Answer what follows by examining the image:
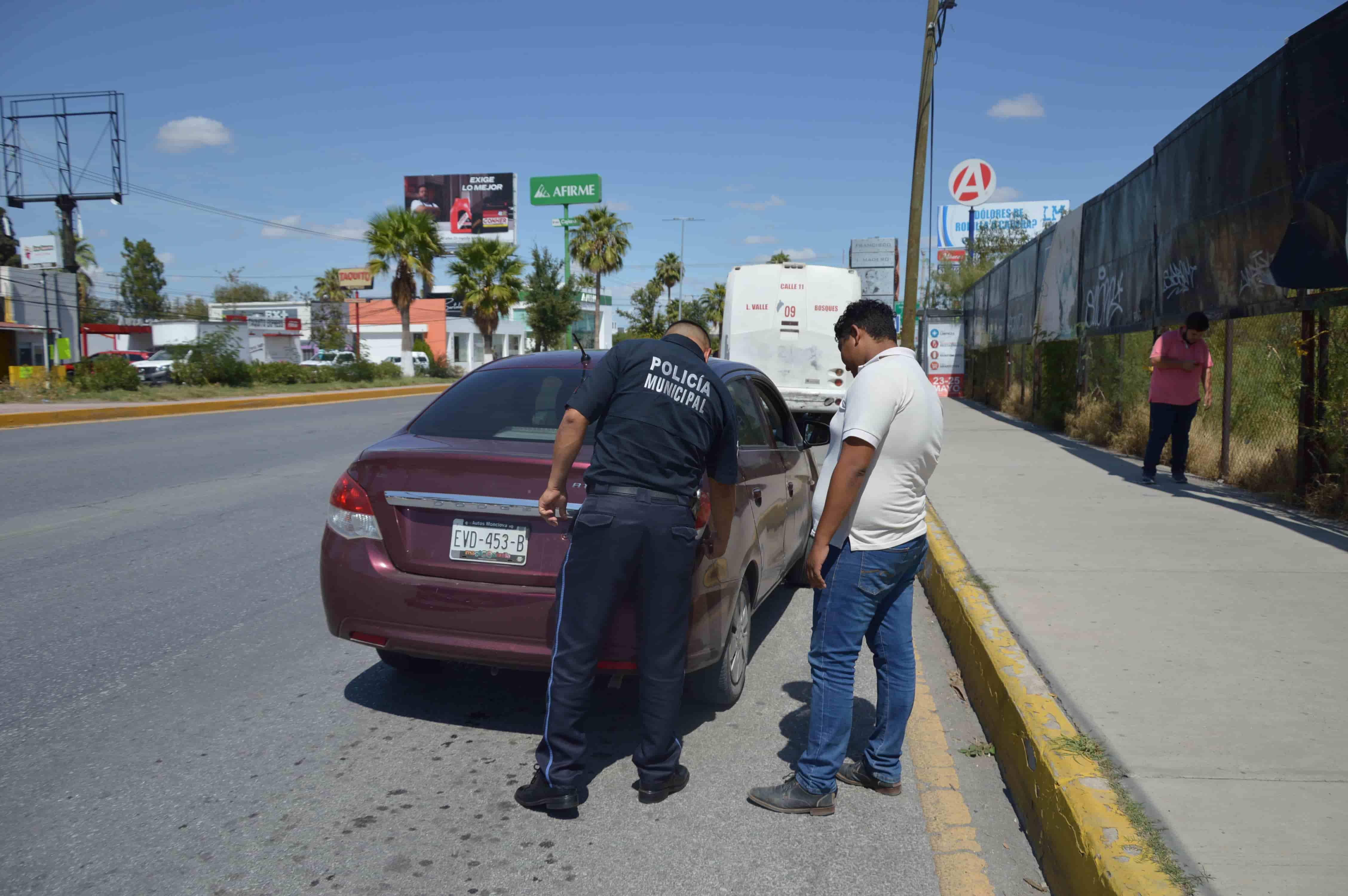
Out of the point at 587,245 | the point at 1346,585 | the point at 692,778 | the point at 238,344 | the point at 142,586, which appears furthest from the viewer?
the point at 587,245

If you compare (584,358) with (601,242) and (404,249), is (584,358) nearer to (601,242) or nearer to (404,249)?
(404,249)

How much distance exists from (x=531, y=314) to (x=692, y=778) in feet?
163

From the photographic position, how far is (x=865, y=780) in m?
3.77

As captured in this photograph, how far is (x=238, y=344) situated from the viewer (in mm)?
30062

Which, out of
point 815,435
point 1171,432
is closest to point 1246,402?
point 1171,432

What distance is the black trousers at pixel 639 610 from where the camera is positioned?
3426mm

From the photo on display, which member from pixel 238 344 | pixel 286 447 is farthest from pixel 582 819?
pixel 238 344

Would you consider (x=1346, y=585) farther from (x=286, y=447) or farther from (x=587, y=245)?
(x=587, y=245)

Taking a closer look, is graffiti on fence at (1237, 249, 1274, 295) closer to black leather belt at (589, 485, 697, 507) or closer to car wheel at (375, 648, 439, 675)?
black leather belt at (589, 485, 697, 507)

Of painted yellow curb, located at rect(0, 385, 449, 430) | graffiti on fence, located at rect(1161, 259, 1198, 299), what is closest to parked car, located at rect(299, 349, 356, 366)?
painted yellow curb, located at rect(0, 385, 449, 430)

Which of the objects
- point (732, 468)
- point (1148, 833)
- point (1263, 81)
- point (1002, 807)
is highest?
point (1263, 81)

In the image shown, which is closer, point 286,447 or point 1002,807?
point 1002,807

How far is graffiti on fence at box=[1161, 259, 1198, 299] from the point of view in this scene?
991 cm

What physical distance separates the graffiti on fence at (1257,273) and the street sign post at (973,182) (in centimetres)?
1834
